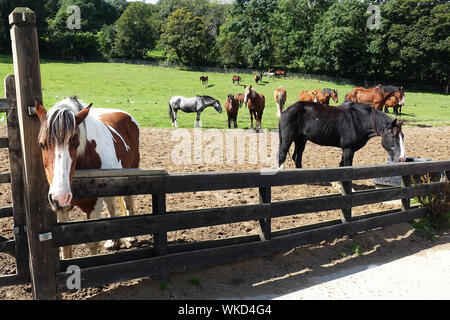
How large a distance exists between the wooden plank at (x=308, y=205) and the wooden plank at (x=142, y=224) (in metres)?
0.26

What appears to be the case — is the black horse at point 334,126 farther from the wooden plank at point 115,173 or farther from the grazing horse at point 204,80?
the grazing horse at point 204,80

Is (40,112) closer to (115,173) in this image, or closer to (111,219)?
(115,173)

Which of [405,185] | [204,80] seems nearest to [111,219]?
[405,185]

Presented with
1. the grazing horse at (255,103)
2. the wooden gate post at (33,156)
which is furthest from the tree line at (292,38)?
the wooden gate post at (33,156)

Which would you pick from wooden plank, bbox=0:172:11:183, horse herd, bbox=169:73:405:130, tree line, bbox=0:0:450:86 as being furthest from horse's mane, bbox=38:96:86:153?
tree line, bbox=0:0:450:86

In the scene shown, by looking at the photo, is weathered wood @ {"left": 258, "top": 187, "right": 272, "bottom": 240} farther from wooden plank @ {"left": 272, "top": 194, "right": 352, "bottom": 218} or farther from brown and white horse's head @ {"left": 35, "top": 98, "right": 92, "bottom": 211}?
brown and white horse's head @ {"left": 35, "top": 98, "right": 92, "bottom": 211}

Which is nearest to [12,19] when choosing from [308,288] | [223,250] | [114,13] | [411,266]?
[223,250]

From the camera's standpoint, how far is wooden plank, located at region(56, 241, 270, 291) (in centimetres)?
313

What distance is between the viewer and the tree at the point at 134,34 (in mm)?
58375

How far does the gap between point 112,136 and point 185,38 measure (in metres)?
55.6

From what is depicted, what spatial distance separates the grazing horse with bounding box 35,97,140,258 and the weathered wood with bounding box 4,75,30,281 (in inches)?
13.4

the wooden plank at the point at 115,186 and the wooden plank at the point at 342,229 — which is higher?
the wooden plank at the point at 115,186

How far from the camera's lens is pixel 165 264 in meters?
3.53
